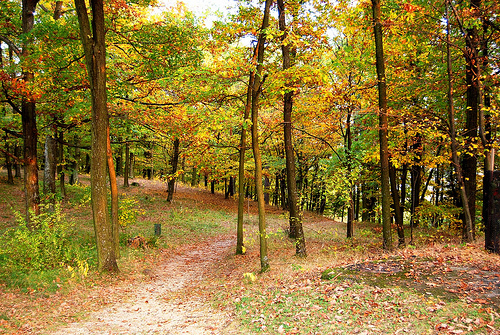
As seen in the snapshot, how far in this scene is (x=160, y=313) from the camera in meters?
6.53

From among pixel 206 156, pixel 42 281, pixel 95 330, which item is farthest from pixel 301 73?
pixel 42 281

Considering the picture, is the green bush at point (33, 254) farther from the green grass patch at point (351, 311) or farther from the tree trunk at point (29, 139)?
the green grass patch at point (351, 311)

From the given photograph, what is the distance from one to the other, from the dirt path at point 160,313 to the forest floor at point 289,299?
0.02 m

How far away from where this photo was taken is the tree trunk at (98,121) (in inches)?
312

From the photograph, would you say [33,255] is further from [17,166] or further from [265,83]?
[17,166]

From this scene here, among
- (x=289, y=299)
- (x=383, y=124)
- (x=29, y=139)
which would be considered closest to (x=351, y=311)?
(x=289, y=299)

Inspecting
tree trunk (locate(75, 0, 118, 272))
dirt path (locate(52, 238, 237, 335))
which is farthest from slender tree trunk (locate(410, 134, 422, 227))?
tree trunk (locate(75, 0, 118, 272))

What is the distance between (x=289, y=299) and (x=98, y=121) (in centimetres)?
705

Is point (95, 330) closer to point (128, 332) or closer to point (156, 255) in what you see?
point (128, 332)

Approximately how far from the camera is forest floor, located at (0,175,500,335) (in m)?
4.48

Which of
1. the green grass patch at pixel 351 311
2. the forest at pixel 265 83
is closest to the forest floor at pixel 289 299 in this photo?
the green grass patch at pixel 351 311

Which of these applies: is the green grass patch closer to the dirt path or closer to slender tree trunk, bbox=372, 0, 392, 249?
the dirt path

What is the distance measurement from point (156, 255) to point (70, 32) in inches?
339

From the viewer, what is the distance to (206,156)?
428 inches
